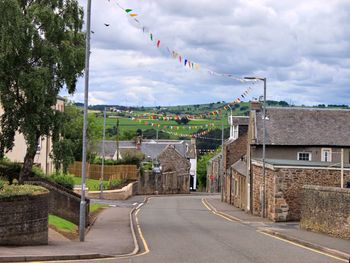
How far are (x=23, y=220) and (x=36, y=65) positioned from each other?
11210 millimetres

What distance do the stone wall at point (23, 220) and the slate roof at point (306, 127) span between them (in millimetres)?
25942

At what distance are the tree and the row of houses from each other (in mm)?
13923

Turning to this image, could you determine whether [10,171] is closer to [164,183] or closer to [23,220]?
[23,220]

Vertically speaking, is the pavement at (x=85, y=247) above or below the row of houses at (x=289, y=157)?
below

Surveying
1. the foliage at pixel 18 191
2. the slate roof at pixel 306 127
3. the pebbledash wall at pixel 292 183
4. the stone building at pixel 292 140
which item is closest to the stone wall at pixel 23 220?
the foliage at pixel 18 191

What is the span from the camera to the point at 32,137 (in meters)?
27.5

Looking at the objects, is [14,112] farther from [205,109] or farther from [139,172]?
[205,109]

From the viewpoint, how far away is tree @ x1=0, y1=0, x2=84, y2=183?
2648 centimetres

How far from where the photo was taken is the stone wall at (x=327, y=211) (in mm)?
24145

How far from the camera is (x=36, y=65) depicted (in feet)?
92.1

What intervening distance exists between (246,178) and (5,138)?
2374 cm

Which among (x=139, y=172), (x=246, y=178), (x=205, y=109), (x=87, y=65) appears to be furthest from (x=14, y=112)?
(x=205, y=109)

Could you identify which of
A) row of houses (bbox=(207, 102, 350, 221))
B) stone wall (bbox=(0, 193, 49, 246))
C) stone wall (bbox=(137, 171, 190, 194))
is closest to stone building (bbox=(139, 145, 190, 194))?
stone wall (bbox=(137, 171, 190, 194))

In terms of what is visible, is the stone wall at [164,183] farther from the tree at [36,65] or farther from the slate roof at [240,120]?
the tree at [36,65]
